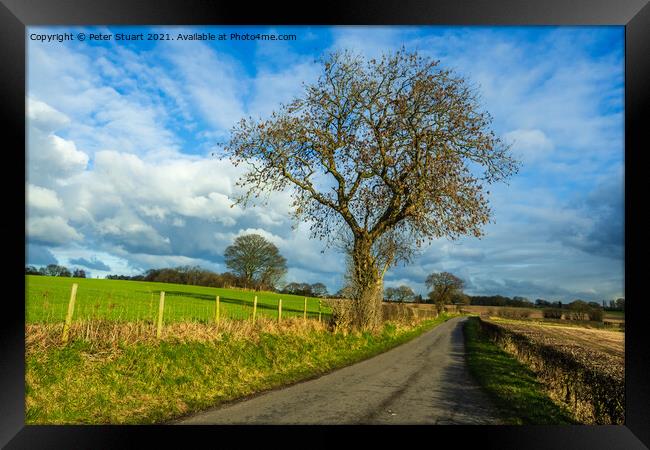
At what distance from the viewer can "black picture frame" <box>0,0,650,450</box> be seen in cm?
655

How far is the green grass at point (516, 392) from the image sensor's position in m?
8.09

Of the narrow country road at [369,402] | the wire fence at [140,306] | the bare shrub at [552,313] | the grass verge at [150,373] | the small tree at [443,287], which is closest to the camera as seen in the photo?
the narrow country road at [369,402]

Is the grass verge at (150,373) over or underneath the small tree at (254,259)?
underneath

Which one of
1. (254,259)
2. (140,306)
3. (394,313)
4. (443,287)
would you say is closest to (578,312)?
(394,313)

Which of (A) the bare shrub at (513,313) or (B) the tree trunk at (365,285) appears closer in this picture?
(B) the tree trunk at (365,285)

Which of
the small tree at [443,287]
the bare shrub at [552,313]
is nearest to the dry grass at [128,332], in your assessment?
the bare shrub at [552,313]

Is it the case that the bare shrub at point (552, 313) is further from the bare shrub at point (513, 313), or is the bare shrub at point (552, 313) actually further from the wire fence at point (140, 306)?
the wire fence at point (140, 306)

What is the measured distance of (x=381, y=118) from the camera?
57.8ft

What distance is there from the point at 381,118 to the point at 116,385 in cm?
1366

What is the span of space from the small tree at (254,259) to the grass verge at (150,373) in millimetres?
26146

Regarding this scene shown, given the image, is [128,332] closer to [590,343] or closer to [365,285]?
[365,285]
